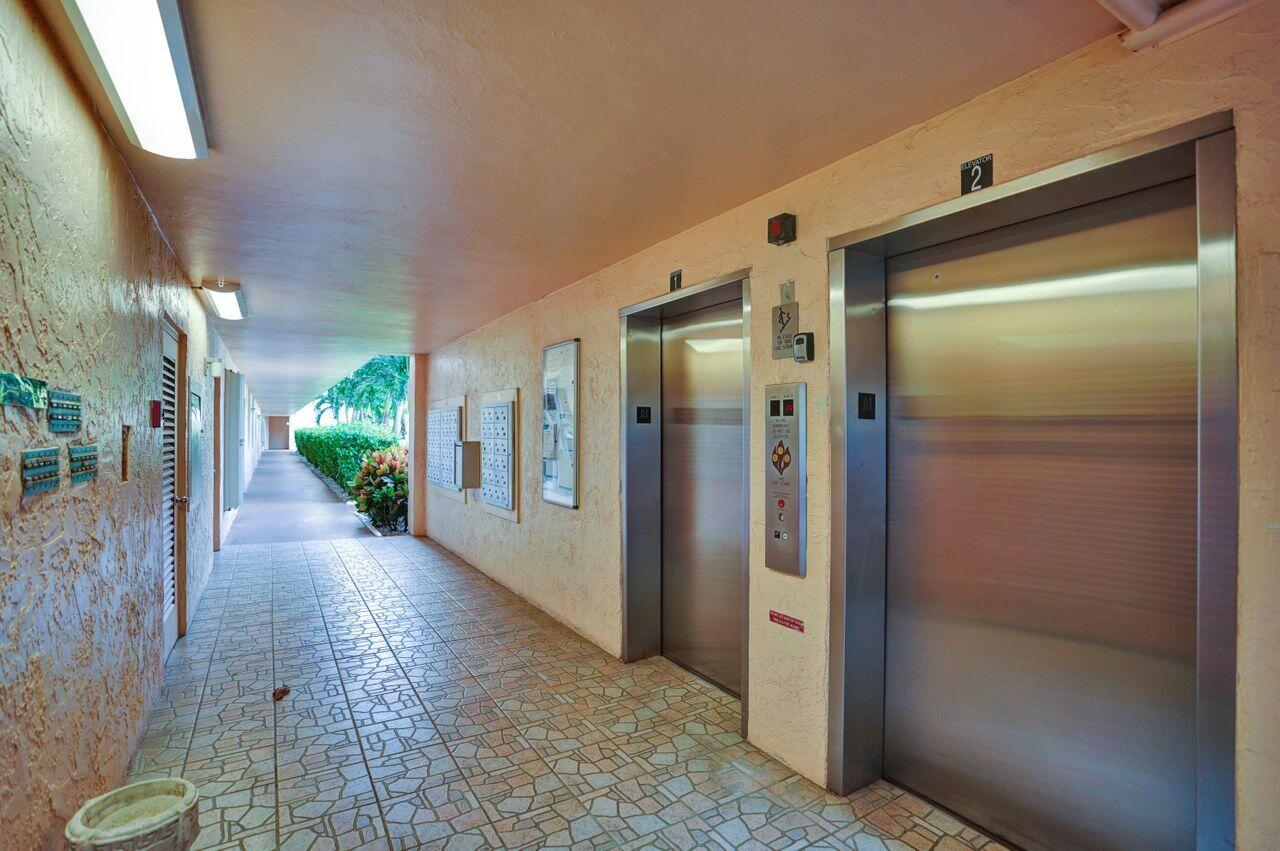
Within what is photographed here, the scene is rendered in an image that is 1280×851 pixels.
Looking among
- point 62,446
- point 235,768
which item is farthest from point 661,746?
point 62,446

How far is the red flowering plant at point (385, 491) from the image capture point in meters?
9.34

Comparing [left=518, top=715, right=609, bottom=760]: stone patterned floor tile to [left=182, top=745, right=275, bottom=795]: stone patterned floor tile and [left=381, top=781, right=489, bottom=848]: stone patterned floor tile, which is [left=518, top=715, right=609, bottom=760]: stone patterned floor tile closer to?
[left=381, top=781, right=489, bottom=848]: stone patterned floor tile

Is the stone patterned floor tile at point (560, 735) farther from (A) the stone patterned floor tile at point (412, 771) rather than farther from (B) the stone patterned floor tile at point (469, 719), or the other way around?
(A) the stone patterned floor tile at point (412, 771)

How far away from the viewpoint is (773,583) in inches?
110

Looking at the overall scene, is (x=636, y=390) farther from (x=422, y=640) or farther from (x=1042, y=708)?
(x=1042, y=708)

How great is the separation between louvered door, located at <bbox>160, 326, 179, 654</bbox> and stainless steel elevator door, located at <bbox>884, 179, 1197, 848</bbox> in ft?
13.3

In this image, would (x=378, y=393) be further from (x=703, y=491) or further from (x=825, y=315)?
(x=825, y=315)

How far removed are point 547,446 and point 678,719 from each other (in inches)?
90.7

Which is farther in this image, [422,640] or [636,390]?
[422,640]

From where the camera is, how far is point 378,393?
1219 inches

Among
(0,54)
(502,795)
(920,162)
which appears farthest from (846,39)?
(502,795)

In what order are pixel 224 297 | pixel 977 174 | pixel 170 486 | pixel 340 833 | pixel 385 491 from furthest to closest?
pixel 385 491 → pixel 224 297 → pixel 170 486 → pixel 340 833 → pixel 977 174

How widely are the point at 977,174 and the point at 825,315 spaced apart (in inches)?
27.8

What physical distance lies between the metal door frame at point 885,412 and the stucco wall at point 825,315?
3 centimetres
